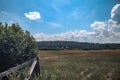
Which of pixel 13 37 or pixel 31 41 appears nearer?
pixel 13 37

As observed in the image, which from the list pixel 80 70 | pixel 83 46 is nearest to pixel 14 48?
pixel 80 70

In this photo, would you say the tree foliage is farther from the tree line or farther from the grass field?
the tree line

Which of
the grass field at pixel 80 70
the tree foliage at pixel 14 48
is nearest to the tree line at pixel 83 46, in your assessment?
the grass field at pixel 80 70

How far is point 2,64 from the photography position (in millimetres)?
9555

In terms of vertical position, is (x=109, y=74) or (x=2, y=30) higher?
(x=2, y=30)

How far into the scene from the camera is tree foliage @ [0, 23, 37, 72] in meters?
9.63

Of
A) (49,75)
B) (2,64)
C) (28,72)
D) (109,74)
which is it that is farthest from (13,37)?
(109,74)

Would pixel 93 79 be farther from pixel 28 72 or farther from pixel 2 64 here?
pixel 28 72

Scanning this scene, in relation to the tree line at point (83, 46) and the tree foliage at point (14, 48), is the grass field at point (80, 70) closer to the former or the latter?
the tree foliage at point (14, 48)

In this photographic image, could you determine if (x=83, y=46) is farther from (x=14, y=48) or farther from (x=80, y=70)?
(x=14, y=48)

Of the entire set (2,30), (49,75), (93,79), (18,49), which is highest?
(2,30)

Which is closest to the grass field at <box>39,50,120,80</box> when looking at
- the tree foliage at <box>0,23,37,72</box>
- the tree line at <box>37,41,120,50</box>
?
the tree foliage at <box>0,23,37,72</box>

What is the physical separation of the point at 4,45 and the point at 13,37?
0.53 m

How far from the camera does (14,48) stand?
32.3ft
